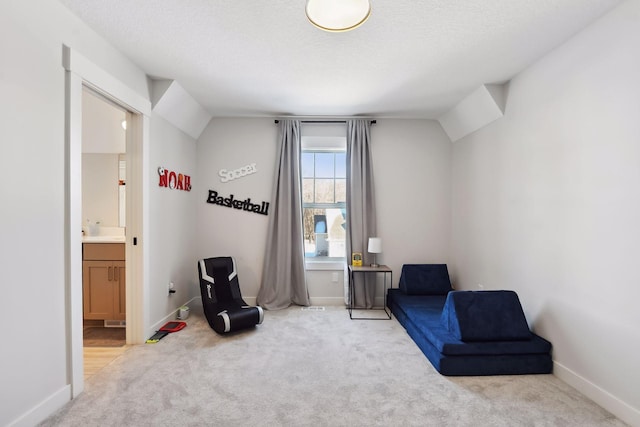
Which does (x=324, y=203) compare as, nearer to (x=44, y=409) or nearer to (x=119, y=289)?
(x=119, y=289)

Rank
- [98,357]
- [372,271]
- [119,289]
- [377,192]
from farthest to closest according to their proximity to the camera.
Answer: [377,192] → [372,271] → [119,289] → [98,357]

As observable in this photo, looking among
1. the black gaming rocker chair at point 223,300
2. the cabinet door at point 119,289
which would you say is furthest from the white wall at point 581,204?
the cabinet door at point 119,289

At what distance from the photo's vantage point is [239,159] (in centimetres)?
418

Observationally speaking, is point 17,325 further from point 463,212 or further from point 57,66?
point 463,212

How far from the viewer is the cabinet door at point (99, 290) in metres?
3.14

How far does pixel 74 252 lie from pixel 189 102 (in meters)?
2.15

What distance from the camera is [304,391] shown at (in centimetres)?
214

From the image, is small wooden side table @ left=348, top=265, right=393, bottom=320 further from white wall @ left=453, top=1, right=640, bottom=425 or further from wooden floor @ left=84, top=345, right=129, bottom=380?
wooden floor @ left=84, top=345, right=129, bottom=380

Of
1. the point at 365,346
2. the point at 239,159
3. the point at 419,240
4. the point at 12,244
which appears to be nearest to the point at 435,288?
the point at 419,240

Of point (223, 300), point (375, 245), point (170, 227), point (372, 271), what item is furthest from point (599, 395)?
point (170, 227)

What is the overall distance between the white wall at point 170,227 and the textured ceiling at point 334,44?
0.65 meters

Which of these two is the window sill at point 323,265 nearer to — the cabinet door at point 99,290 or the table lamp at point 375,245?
the table lamp at point 375,245

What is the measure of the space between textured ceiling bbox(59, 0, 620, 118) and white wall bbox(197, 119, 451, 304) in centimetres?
79

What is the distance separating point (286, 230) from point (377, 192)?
140 centimetres
